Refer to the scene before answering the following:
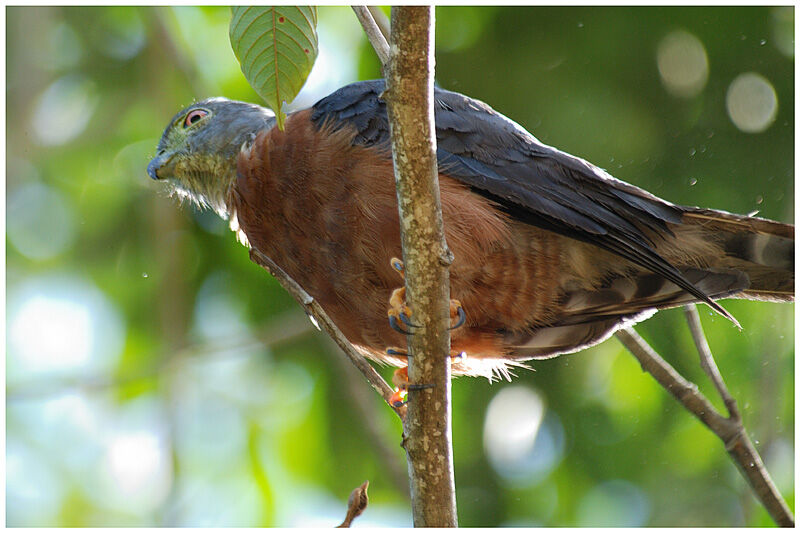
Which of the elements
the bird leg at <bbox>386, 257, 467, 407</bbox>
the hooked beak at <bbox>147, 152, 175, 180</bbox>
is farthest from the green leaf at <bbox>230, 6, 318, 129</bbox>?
the hooked beak at <bbox>147, 152, 175, 180</bbox>

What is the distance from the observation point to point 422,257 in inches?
99.8

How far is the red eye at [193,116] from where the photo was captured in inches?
168

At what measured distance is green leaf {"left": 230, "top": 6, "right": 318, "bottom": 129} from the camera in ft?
7.43

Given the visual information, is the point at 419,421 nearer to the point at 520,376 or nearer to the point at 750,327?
the point at 520,376

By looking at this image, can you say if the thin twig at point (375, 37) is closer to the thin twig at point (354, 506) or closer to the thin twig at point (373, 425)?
the thin twig at point (354, 506)

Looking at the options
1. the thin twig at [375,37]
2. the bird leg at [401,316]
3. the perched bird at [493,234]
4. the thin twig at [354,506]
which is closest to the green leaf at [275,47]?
the thin twig at [375,37]

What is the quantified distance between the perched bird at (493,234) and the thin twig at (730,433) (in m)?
0.21

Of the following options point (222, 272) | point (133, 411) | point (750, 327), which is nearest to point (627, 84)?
point (750, 327)

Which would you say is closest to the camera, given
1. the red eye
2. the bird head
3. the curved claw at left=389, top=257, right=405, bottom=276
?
the curved claw at left=389, top=257, right=405, bottom=276

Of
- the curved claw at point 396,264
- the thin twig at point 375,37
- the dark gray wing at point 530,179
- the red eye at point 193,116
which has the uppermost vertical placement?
the red eye at point 193,116

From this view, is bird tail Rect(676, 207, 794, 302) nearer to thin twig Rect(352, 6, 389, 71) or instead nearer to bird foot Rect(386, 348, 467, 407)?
bird foot Rect(386, 348, 467, 407)

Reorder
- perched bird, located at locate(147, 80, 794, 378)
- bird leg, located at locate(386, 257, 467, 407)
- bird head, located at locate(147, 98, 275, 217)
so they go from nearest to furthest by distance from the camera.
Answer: bird leg, located at locate(386, 257, 467, 407)
perched bird, located at locate(147, 80, 794, 378)
bird head, located at locate(147, 98, 275, 217)

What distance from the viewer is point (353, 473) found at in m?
5.44

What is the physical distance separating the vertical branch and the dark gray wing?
1.01 meters
